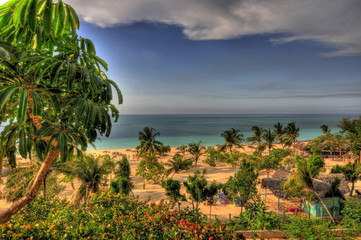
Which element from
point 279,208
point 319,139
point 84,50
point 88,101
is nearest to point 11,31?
point 84,50

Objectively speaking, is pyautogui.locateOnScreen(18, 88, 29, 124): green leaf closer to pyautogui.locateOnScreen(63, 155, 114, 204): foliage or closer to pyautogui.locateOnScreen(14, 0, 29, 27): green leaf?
pyautogui.locateOnScreen(14, 0, 29, 27): green leaf

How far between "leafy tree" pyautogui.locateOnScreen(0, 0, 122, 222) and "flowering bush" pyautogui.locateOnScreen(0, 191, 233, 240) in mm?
865

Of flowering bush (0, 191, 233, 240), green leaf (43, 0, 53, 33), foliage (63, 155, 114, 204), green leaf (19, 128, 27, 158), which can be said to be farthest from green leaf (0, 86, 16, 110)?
foliage (63, 155, 114, 204)

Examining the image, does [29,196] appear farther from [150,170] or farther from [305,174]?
[150,170]

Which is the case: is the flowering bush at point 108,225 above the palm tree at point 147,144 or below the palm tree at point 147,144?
above

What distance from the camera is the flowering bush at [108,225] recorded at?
10.2ft

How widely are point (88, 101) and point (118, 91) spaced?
0.48m

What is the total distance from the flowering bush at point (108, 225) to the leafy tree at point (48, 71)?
865 millimetres

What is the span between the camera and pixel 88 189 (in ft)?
42.1

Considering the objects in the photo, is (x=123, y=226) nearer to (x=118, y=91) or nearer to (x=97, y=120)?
(x=97, y=120)

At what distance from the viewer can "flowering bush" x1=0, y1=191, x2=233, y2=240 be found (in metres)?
3.10

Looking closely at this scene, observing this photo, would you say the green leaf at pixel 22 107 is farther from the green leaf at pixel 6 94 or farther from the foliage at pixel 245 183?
the foliage at pixel 245 183

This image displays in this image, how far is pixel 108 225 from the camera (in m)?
3.67

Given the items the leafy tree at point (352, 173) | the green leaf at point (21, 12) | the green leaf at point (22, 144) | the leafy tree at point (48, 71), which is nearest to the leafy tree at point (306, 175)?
the leafy tree at point (352, 173)
